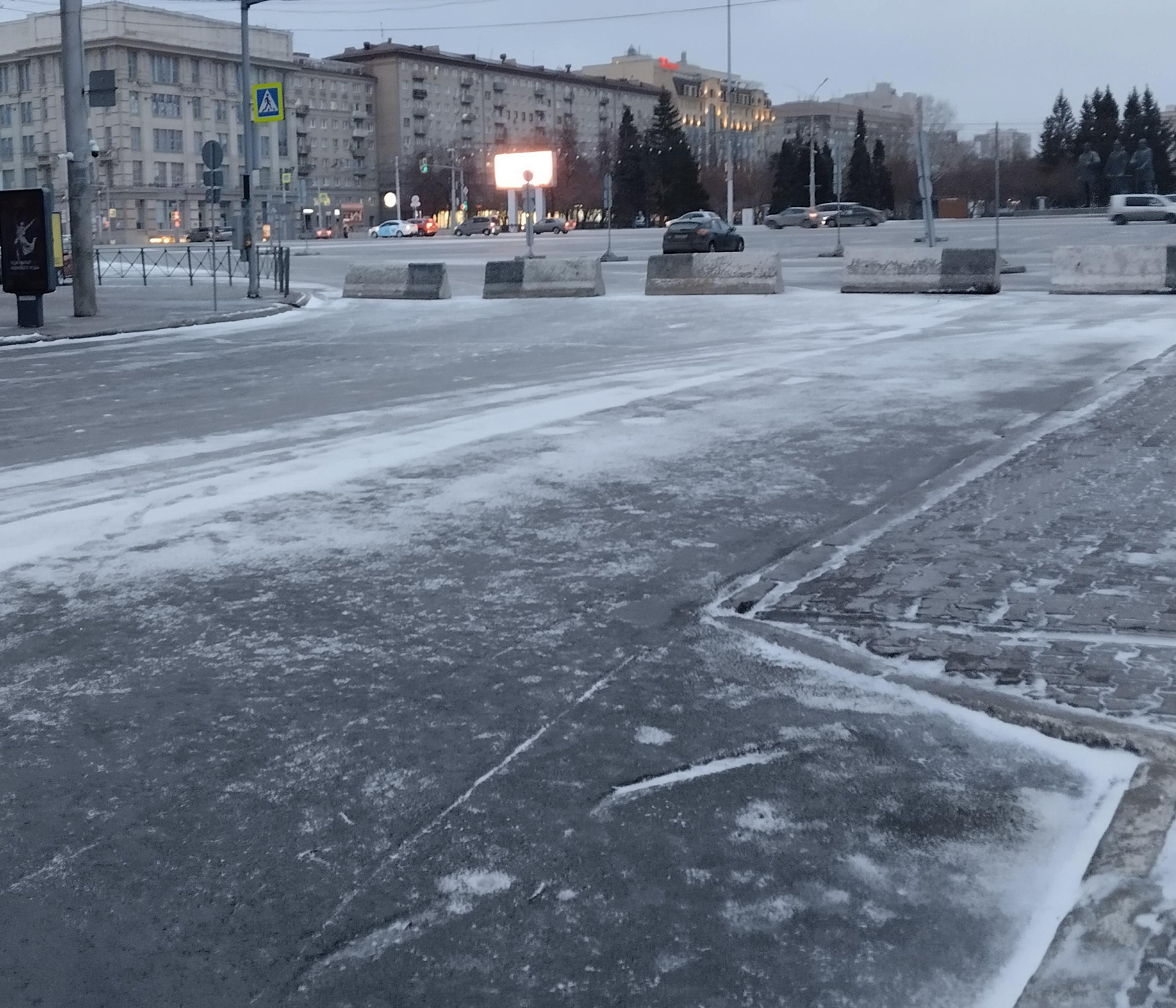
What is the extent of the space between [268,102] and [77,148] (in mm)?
10038

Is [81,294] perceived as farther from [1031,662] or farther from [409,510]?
[1031,662]

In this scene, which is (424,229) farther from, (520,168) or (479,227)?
(520,168)

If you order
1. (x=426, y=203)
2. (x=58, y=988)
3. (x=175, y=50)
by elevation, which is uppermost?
(x=175, y=50)

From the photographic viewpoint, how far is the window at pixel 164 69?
4916 inches

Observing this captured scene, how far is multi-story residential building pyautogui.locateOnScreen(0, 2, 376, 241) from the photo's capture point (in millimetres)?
122938

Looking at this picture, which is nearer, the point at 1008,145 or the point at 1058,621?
the point at 1058,621

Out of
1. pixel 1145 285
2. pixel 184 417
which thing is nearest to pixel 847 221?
pixel 1145 285

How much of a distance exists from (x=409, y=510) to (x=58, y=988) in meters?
4.83

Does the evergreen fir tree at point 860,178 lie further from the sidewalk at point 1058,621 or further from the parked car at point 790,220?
the sidewalk at point 1058,621

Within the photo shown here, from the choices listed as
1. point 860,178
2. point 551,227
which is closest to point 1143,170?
point 551,227

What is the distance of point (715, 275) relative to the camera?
90.1ft

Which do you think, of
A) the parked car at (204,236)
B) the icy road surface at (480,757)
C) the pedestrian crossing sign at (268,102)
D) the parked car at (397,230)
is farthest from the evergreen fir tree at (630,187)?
the icy road surface at (480,757)

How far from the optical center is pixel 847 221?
75.9 m

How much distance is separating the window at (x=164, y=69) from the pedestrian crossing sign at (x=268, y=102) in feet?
330
